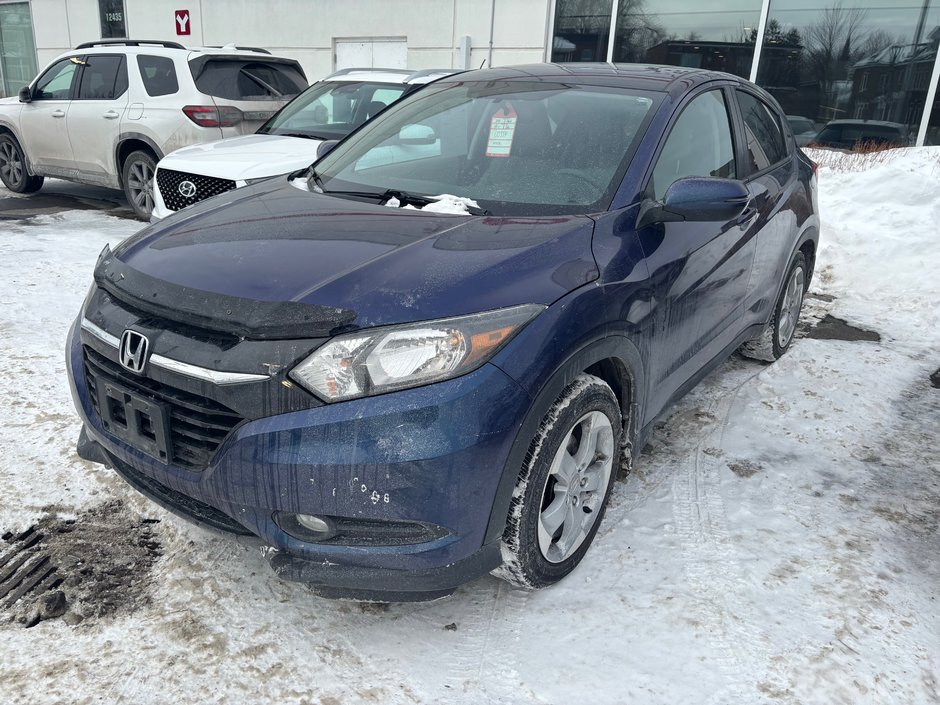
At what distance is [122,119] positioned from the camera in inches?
317

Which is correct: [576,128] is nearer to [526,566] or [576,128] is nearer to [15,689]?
[526,566]

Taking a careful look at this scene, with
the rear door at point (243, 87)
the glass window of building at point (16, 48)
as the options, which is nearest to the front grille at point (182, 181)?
the rear door at point (243, 87)

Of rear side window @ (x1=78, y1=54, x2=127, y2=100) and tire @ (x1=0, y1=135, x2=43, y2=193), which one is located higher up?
rear side window @ (x1=78, y1=54, x2=127, y2=100)

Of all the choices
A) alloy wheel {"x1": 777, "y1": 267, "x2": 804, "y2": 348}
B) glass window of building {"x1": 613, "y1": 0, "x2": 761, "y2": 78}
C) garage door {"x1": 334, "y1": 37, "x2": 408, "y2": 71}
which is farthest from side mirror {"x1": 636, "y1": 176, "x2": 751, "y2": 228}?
garage door {"x1": 334, "y1": 37, "x2": 408, "y2": 71}

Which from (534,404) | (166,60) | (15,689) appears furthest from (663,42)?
(15,689)

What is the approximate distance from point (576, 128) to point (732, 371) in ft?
7.23

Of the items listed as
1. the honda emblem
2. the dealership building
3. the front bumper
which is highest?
the dealership building

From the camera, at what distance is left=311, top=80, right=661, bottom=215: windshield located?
9.64ft

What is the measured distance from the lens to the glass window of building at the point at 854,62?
35.2 ft

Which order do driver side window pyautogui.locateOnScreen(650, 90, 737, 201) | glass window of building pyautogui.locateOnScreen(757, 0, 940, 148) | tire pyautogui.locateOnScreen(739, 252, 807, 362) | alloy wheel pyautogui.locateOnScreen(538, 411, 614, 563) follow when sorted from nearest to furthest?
alloy wheel pyautogui.locateOnScreen(538, 411, 614, 563)
driver side window pyautogui.locateOnScreen(650, 90, 737, 201)
tire pyautogui.locateOnScreen(739, 252, 807, 362)
glass window of building pyautogui.locateOnScreen(757, 0, 940, 148)

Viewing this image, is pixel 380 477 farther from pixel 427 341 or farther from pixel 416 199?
pixel 416 199

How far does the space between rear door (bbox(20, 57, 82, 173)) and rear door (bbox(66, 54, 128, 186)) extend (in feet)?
0.53

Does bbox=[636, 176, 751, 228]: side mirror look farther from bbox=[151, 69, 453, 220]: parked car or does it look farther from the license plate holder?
bbox=[151, 69, 453, 220]: parked car

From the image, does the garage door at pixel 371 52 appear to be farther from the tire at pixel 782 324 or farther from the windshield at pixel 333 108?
the tire at pixel 782 324
